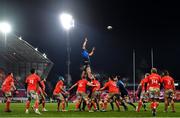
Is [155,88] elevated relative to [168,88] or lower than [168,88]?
lower

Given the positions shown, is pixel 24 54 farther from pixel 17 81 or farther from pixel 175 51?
pixel 175 51

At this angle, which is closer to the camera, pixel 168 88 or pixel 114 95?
pixel 168 88

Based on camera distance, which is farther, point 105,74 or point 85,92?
point 105,74

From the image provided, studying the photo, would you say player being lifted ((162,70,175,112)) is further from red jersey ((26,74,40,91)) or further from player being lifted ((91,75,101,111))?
red jersey ((26,74,40,91))

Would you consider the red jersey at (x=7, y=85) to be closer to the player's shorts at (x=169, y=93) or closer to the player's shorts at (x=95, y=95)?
the player's shorts at (x=95, y=95)

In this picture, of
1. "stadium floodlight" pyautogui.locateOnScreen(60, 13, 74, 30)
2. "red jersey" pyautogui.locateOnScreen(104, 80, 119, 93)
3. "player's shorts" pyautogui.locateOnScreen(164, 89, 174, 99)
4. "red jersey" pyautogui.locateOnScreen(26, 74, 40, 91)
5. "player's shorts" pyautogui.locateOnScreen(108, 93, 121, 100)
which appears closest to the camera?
"red jersey" pyautogui.locateOnScreen(26, 74, 40, 91)

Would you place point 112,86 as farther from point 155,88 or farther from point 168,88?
point 155,88

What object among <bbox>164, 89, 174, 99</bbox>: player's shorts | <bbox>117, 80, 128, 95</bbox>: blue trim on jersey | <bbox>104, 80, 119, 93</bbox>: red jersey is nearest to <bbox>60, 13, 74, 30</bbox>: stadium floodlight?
<bbox>117, 80, 128, 95</bbox>: blue trim on jersey

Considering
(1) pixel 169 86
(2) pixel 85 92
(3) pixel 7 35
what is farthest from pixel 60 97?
(3) pixel 7 35

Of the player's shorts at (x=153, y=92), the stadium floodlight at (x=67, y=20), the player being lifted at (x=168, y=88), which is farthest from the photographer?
the stadium floodlight at (x=67, y=20)

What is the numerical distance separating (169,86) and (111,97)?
13.6 ft

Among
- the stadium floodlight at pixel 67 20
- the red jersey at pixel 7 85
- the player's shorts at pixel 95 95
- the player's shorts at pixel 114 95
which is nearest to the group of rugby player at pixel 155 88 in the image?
the player's shorts at pixel 114 95

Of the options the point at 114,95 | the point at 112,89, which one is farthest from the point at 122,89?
the point at 112,89

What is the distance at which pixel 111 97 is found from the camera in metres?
27.3
